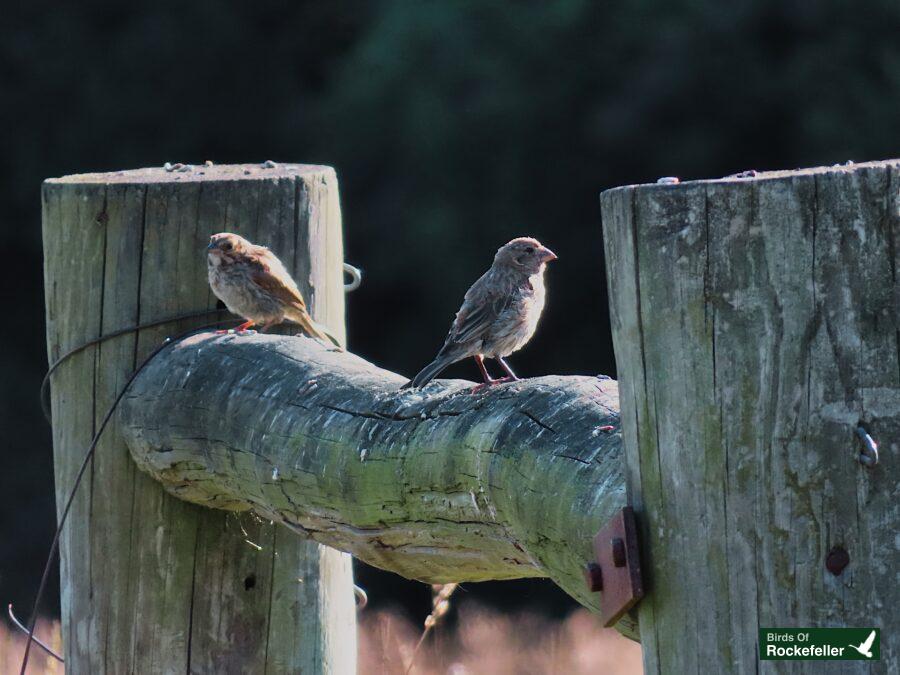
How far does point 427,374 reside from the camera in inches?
127

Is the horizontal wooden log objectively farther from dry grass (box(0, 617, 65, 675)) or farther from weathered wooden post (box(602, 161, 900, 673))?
dry grass (box(0, 617, 65, 675))

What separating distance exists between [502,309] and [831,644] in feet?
8.73

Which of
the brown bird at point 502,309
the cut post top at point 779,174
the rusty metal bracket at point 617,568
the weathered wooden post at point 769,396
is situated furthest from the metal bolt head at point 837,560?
the brown bird at point 502,309

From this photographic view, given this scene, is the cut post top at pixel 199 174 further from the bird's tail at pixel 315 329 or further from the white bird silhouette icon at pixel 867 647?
the white bird silhouette icon at pixel 867 647

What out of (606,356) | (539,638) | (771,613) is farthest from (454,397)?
(606,356)

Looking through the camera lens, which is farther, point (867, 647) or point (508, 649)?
point (508, 649)

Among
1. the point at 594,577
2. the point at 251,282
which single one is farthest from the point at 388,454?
the point at 251,282

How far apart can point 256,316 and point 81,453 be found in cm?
53

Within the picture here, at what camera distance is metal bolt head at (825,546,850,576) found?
1.31 meters

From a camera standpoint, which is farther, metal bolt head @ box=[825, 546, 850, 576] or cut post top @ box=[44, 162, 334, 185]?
cut post top @ box=[44, 162, 334, 185]

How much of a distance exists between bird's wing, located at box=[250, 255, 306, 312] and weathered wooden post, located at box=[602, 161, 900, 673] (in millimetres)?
1712

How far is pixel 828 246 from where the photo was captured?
4.23 feet

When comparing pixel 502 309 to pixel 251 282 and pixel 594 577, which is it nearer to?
pixel 251 282

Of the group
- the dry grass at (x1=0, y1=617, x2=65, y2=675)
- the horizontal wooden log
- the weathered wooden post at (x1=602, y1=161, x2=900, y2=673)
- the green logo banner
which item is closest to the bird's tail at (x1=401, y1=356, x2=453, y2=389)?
the horizontal wooden log
